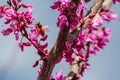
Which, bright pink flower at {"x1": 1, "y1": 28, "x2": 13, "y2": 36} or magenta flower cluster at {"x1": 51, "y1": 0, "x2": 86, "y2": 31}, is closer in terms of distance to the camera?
magenta flower cluster at {"x1": 51, "y1": 0, "x2": 86, "y2": 31}

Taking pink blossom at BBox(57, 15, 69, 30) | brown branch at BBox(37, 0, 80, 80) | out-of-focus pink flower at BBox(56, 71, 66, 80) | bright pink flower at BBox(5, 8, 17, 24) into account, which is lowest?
out-of-focus pink flower at BBox(56, 71, 66, 80)

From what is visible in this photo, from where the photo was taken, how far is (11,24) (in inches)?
156

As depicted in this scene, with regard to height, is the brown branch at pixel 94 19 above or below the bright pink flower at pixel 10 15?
below

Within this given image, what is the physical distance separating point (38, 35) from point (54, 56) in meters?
0.68

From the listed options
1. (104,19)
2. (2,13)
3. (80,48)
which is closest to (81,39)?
(80,48)

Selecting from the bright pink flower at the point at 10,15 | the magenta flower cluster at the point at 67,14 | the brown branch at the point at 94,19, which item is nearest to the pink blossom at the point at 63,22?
the magenta flower cluster at the point at 67,14

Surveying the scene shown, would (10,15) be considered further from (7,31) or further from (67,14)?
(67,14)

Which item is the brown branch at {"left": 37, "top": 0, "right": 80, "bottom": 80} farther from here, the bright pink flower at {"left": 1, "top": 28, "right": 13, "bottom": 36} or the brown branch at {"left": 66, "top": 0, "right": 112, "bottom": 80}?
the bright pink flower at {"left": 1, "top": 28, "right": 13, "bottom": 36}

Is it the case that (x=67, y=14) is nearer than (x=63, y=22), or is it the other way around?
(x=63, y=22)

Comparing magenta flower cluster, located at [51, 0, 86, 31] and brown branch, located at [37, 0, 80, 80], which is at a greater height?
magenta flower cluster, located at [51, 0, 86, 31]

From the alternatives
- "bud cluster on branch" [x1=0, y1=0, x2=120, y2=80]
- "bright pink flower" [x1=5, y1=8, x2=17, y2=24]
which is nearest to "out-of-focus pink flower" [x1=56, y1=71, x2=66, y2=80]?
"bud cluster on branch" [x1=0, y1=0, x2=120, y2=80]

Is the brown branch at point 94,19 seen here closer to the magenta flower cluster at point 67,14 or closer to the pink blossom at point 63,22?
the magenta flower cluster at point 67,14

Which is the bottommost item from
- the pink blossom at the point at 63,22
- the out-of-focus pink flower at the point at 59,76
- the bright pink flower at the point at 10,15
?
the out-of-focus pink flower at the point at 59,76

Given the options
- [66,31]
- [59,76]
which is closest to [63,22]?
[66,31]
